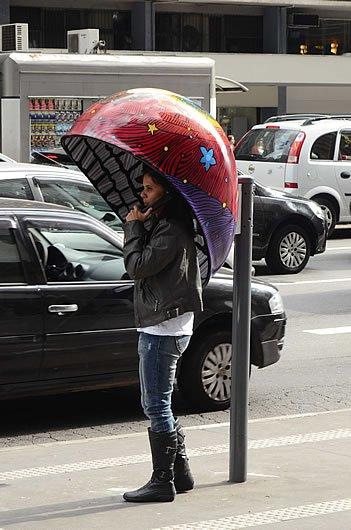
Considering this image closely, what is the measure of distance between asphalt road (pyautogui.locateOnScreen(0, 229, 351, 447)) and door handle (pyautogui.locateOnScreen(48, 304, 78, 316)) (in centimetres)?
84

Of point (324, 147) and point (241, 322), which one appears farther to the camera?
point (324, 147)

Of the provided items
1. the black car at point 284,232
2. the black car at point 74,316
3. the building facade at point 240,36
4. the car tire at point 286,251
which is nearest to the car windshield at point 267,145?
the black car at point 284,232

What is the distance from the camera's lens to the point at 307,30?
144 feet

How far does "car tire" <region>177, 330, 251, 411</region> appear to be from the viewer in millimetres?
8844

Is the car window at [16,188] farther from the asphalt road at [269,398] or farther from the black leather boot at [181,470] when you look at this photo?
the black leather boot at [181,470]

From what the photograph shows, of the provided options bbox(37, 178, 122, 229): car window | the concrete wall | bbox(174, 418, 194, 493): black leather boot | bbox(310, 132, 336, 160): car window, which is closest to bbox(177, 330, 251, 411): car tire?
bbox(174, 418, 194, 493): black leather boot

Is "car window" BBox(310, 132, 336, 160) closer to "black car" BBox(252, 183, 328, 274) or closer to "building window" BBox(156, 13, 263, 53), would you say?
"black car" BBox(252, 183, 328, 274)

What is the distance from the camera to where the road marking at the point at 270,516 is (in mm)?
5789

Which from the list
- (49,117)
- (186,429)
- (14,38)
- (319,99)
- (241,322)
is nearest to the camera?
(241,322)

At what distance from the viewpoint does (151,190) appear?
6027mm

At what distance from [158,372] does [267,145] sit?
1572cm

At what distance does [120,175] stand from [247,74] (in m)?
34.6

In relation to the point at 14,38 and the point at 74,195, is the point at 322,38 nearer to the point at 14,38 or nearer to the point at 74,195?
the point at 14,38

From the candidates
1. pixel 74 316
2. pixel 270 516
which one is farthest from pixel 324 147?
pixel 270 516
